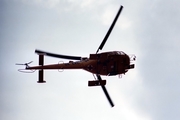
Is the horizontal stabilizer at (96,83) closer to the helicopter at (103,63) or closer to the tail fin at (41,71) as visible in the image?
the helicopter at (103,63)

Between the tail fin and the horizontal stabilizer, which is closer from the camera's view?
the tail fin

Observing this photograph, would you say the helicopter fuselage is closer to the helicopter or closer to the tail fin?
the helicopter

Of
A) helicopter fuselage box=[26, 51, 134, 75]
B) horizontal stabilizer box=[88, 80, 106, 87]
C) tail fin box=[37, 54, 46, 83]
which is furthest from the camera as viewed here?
horizontal stabilizer box=[88, 80, 106, 87]

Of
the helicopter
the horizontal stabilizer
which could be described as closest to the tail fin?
A: the helicopter

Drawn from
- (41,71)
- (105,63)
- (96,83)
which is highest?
(105,63)

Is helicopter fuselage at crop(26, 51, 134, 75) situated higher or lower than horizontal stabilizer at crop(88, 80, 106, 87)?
higher

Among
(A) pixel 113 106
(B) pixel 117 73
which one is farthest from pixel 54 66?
(A) pixel 113 106

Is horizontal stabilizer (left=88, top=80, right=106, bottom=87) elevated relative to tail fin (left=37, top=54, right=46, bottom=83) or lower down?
lower down

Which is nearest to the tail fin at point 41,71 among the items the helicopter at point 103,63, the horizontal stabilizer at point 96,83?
the helicopter at point 103,63

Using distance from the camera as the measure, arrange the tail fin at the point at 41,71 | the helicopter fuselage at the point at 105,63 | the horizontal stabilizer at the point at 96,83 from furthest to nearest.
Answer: the horizontal stabilizer at the point at 96,83, the helicopter fuselage at the point at 105,63, the tail fin at the point at 41,71

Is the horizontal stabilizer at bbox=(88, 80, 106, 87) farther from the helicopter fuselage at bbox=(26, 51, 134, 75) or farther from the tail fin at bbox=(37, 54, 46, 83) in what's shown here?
the tail fin at bbox=(37, 54, 46, 83)

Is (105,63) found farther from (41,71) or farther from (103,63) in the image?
(41,71)

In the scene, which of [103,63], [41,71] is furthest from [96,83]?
[41,71]

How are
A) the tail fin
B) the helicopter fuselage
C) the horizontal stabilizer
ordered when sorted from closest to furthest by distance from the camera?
the tail fin
the helicopter fuselage
the horizontal stabilizer
